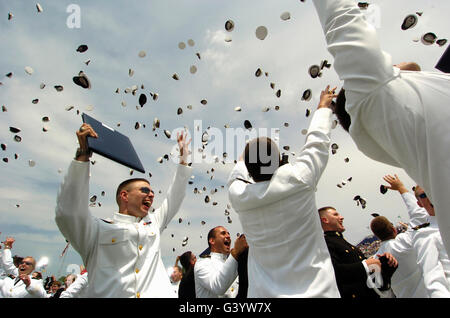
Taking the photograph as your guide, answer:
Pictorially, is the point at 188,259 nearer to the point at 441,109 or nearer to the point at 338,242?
the point at 338,242

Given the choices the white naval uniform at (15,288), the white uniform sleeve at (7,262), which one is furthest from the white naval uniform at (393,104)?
the white uniform sleeve at (7,262)

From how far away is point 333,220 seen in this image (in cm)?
514

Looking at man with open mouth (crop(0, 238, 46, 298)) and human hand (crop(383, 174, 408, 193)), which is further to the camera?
man with open mouth (crop(0, 238, 46, 298))

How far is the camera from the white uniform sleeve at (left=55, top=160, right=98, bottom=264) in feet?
11.0

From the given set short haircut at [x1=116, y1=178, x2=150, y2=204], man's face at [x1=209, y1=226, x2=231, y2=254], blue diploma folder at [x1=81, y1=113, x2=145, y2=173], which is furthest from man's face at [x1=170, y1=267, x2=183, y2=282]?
blue diploma folder at [x1=81, y1=113, x2=145, y2=173]

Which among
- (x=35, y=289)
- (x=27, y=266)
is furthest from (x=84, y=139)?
(x=27, y=266)

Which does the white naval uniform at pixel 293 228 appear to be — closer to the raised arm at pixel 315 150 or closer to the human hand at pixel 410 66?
the raised arm at pixel 315 150

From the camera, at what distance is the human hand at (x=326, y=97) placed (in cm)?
Answer: 326

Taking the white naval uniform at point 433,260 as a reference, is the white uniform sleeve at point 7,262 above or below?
below

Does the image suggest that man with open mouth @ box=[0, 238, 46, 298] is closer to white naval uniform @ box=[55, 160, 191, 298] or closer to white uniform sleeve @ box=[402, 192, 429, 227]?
white naval uniform @ box=[55, 160, 191, 298]

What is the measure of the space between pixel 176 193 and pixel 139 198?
70 cm

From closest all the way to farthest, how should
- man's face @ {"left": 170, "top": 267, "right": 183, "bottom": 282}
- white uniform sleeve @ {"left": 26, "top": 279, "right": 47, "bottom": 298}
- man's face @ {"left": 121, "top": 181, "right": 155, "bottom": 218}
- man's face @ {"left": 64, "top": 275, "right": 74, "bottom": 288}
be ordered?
man's face @ {"left": 121, "top": 181, "right": 155, "bottom": 218} < white uniform sleeve @ {"left": 26, "top": 279, "right": 47, "bottom": 298} < man's face @ {"left": 170, "top": 267, "right": 183, "bottom": 282} < man's face @ {"left": 64, "top": 275, "right": 74, "bottom": 288}

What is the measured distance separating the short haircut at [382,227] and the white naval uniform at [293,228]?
4.72 meters

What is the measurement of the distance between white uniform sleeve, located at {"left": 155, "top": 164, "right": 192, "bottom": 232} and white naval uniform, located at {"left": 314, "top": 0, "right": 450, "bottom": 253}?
3713mm
